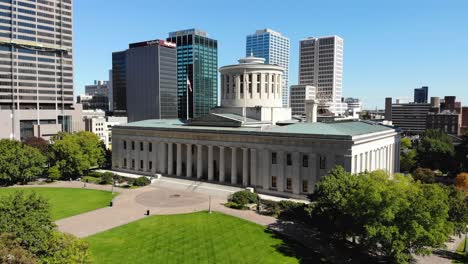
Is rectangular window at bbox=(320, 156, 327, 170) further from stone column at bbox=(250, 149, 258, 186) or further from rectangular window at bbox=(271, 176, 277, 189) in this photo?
stone column at bbox=(250, 149, 258, 186)

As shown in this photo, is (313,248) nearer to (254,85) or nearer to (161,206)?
(161,206)

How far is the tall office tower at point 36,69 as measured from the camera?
12131 centimetres

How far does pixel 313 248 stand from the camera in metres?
38.2

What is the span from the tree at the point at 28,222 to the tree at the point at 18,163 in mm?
46866

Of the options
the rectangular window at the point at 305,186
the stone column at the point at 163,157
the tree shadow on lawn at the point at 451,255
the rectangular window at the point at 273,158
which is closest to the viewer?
the tree shadow on lawn at the point at 451,255

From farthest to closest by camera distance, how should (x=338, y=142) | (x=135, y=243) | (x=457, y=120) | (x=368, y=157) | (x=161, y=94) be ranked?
(x=161, y=94)
(x=457, y=120)
(x=368, y=157)
(x=338, y=142)
(x=135, y=243)

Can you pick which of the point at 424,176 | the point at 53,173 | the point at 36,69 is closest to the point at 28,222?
the point at 53,173

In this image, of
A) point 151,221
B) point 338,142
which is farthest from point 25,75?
point 338,142

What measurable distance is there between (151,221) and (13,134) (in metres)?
103

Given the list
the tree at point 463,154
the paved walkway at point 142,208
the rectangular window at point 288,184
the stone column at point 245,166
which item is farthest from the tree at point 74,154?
the tree at point 463,154

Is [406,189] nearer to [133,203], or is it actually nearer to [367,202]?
[367,202]

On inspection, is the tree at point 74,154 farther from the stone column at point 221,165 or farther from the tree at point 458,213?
the tree at point 458,213

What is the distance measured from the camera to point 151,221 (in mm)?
46000

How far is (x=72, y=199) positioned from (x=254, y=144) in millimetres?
33687
